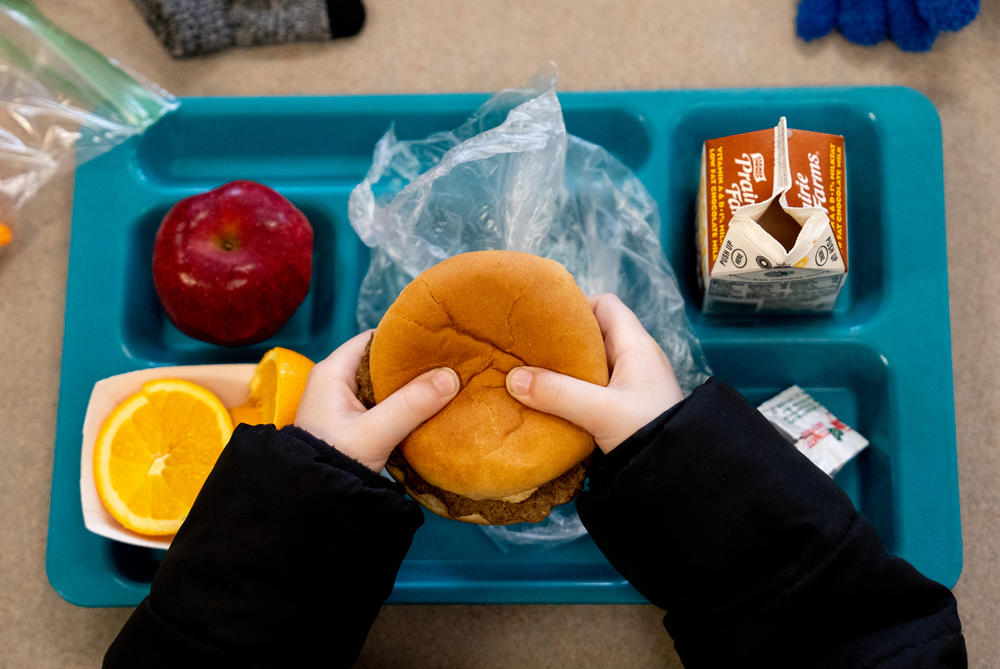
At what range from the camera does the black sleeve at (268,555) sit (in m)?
0.64

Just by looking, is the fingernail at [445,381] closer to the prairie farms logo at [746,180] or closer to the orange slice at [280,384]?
the orange slice at [280,384]

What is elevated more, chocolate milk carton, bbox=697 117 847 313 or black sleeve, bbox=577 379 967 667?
chocolate milk carton, bbox=697 117 847 313

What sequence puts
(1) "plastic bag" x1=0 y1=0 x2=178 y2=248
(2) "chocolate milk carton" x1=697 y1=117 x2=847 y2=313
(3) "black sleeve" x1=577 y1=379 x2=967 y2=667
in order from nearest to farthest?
(3) "black sleeve" x1=577 y1=379 x2=967 y2=667, (2) "chocolate milk carton" x1=697 y1=117 x2=847 y2=313, (1) "plastic bag" x1=0 y1=0 x2=178 y2=248

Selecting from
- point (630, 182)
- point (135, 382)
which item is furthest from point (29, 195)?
point (630, 182)

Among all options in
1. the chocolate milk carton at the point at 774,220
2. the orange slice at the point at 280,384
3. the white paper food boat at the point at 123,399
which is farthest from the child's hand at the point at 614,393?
the white paper food boat at the point at 123,399

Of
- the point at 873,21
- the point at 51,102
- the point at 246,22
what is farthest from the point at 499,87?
the point at 51,102

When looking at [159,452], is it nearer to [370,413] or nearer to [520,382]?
[370,413]

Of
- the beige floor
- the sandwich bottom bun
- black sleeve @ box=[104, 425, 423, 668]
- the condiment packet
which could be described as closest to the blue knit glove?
the beige floor

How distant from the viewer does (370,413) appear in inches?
25.6

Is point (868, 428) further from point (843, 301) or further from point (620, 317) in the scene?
point (620, 317)

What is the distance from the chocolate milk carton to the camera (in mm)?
733

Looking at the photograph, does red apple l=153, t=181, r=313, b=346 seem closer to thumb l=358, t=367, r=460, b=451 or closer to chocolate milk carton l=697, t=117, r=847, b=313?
thumb l=358, t=367, r=460, b=451

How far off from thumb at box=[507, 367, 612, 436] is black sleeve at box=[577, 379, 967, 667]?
0.13 feet

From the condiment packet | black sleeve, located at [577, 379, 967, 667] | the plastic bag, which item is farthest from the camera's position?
the plastic bag
